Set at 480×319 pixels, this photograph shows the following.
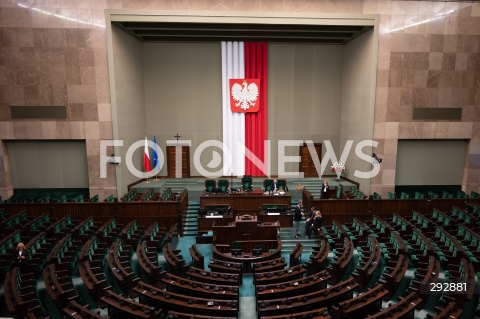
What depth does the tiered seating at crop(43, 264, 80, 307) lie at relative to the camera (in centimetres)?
574

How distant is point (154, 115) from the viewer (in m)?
15.7

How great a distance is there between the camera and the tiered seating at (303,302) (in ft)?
18.2

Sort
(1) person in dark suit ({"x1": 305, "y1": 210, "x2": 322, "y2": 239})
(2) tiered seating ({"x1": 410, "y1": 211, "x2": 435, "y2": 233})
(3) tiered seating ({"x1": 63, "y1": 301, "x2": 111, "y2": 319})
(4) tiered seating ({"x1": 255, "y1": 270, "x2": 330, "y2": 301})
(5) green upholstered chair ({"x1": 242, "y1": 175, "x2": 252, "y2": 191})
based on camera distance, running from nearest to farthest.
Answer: (3) tiered seating ({"x1": 63, "y1": 301, "x2": 111, "y2": 319})
(4) tiered seating ({"x1": 255, "y1": 270, "x2": 330, "y2": 301})
(2) tiered seating ({"x1": 410, "y1": 211, "x2": 435, "y2": 233})
(1) person in dark suit ({"x1": 305, "y1": 210, "x2": 322, "y2": 239})
(5) green upholstered chair ({"x1": 242, "y1": 175, "x2": 252, "y2": 191})

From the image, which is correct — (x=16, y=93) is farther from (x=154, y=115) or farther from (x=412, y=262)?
(x=412, y=262)

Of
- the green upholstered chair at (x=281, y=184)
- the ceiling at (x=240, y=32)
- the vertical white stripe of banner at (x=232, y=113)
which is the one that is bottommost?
the green upholstered chair at (x=281, y=184)

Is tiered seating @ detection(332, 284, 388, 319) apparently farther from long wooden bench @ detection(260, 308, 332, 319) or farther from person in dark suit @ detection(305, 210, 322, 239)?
person in dark suit @ detection(305, 210, 322, 239)

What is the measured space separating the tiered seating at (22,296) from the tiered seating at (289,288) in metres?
3.94

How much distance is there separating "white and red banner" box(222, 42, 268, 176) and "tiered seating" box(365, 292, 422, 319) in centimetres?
1088

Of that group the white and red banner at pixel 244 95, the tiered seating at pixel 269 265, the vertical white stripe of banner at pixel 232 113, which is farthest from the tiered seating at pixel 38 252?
the white and red banner at pixel 244 95

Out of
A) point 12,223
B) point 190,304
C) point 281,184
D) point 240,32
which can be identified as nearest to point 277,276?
point 190,304

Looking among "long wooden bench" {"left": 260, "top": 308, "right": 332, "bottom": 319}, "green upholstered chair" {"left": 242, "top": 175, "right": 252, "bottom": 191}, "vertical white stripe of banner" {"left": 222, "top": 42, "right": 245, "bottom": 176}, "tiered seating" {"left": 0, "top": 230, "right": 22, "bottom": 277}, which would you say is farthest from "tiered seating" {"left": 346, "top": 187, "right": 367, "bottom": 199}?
"tiered seating" {"left": 0, "top": 230, "right": 22, "bottom": 277}

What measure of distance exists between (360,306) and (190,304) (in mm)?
3043

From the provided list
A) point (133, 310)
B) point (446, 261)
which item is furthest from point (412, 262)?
point (133, 310)

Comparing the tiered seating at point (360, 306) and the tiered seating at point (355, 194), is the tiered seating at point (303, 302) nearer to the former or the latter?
the tiered seating at point (360, 306)
